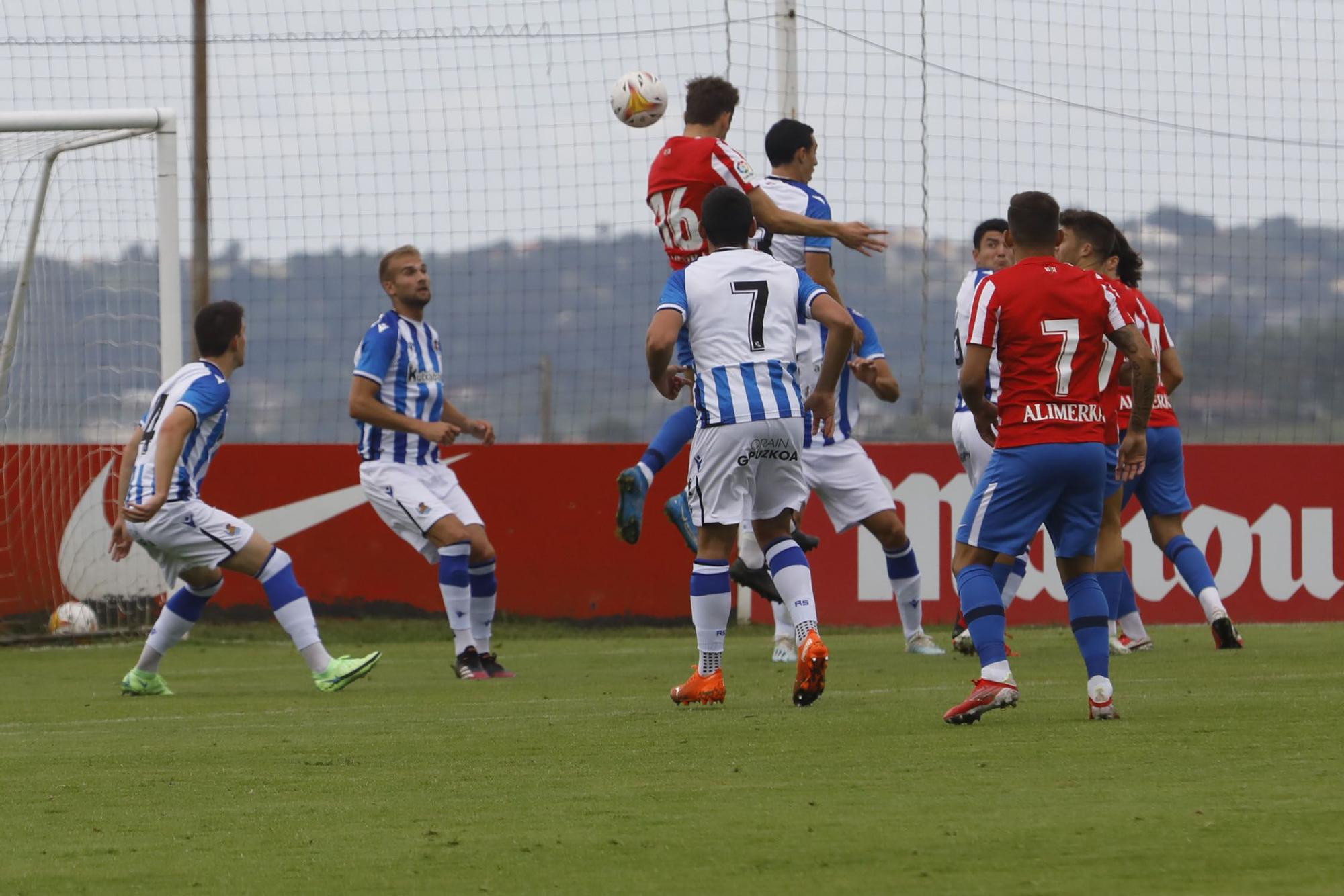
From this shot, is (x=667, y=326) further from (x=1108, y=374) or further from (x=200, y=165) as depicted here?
(x=200, y=165)

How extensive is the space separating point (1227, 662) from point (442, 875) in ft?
18.7

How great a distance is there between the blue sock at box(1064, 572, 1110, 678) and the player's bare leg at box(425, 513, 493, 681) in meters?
3.84

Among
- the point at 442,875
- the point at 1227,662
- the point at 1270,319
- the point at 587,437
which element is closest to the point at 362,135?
the point at 587,437

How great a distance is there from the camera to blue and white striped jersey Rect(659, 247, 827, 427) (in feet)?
23.0

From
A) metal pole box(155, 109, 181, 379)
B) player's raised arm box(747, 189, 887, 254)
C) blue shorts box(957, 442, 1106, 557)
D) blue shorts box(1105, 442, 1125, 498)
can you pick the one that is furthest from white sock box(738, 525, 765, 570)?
metal pole box(155, 109, 181, 379)

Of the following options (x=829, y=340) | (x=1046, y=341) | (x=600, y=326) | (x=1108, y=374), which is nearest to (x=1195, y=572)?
(x=829, y=340)

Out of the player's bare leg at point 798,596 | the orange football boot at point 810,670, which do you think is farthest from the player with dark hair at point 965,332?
the orange football boot at point 810,670

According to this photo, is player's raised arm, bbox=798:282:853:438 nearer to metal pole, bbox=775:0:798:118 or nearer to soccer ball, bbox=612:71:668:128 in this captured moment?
soccer ball, bbox=612:71:668:128

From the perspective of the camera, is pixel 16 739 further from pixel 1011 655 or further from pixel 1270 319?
pixel 1270 319

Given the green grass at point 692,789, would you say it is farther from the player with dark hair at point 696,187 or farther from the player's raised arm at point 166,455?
the player with dark hair at point 696,187

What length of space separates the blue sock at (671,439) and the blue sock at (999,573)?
6.81ft

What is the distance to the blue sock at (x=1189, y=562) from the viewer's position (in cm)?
970

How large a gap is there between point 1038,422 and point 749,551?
4111 millimetres

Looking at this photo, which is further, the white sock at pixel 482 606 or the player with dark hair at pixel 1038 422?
the white sock at pixel 482 606
